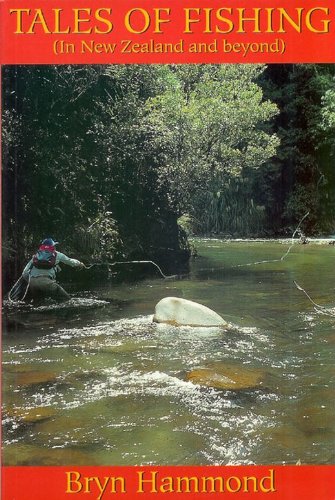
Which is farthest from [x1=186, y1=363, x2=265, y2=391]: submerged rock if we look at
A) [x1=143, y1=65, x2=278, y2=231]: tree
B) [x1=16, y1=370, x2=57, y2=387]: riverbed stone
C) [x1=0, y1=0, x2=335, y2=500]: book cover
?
[x1=143, y1=65, x2=278, y2=231]: tree

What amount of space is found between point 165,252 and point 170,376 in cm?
297

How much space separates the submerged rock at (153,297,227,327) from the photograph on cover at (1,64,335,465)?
0.02 meters

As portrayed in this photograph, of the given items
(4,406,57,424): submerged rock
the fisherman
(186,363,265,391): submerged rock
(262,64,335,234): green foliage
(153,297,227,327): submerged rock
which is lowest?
(4,406,57,424): submerged rock

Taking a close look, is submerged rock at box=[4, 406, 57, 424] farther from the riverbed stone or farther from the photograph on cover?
the riverbed stone

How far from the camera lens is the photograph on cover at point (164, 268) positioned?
161 inches

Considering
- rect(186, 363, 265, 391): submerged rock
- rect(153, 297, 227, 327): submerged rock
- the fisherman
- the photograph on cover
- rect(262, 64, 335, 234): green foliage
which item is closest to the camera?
the photograph on cover

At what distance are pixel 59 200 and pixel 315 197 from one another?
3376mm

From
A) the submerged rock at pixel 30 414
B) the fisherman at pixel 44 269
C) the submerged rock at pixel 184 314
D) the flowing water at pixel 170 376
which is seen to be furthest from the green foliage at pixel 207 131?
the submerged rock at pixel 30 414

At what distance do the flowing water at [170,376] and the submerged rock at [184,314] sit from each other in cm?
12

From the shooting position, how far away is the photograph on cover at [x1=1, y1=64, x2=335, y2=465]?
13.4ft

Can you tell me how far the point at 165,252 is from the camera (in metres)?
7.68

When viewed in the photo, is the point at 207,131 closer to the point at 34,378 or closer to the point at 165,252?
the point at 165,252

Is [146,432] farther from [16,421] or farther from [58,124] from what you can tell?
[58,124]

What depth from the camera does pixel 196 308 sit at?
20.7 feet
